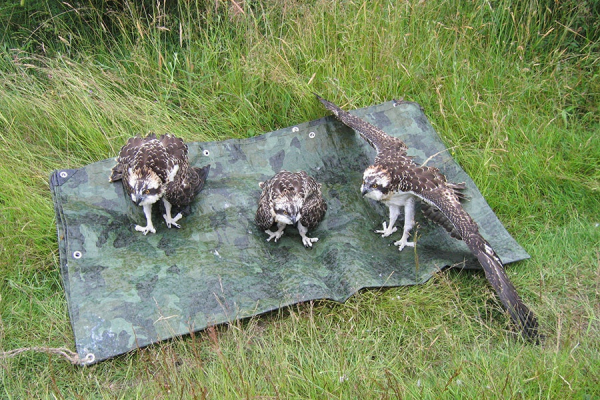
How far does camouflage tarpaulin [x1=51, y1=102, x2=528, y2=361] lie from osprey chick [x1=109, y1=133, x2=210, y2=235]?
17 cm

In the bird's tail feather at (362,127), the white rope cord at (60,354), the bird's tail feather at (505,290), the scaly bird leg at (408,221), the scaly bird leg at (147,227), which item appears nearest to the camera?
the white rope cord at (60,354)

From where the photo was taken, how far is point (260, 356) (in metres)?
3.97

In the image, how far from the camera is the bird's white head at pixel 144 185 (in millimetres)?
4616

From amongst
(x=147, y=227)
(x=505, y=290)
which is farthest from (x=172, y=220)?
(x=505, y=290)

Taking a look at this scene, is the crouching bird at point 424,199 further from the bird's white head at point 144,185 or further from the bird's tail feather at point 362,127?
the bird's white head at point 144,185

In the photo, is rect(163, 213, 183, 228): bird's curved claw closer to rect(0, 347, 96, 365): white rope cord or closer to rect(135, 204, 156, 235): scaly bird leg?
rect(135, 204, 156, 235): scaly bird leg

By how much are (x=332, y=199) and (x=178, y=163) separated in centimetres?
161

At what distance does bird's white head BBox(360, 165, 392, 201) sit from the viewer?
4.84 m

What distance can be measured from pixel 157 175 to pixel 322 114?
7.64 ft

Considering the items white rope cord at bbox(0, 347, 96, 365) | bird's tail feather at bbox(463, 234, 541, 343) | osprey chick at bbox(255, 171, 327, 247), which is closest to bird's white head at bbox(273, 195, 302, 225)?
osprey chick at bbox(255, 171, 327, 247)

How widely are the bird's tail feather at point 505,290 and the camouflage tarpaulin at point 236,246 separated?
15.5 inches

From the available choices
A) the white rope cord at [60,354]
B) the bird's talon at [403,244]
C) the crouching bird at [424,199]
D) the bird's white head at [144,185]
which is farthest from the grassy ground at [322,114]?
the bird's white head at [144,185]

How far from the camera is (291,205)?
4.73 m

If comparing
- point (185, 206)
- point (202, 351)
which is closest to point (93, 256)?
point (185, 206)
